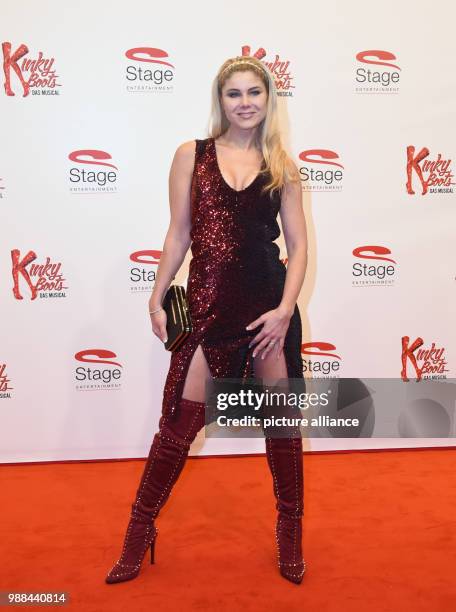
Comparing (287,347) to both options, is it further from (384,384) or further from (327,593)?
(384,384)

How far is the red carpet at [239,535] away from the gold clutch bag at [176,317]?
0.78 m

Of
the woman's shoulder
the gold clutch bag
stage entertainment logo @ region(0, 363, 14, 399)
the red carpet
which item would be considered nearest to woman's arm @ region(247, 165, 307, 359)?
the gold clutch bag

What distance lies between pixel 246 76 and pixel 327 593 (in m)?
1.63

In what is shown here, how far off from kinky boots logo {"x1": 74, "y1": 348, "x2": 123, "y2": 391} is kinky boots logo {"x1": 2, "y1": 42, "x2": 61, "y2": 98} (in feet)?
4.30

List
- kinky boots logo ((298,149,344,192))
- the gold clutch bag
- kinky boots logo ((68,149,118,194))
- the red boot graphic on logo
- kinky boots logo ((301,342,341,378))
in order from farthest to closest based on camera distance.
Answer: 1. kinky boots logo ((301,342,341,378))
2. kinky boots logo ((298,149,344,192))
3. kinky boots logo ((68,149,118,194))
4. the red boot graphic on logo
5. the gold clutch bag

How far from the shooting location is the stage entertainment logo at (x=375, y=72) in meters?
3.24

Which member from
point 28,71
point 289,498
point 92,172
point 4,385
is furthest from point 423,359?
point 28,71

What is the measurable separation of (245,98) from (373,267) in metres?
1.64

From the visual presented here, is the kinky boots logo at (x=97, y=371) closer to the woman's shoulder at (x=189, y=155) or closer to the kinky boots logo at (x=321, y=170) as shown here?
the kinky boots logo at (x=321, y=170)

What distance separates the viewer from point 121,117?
10.4 feet

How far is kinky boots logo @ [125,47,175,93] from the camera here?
10.2ft

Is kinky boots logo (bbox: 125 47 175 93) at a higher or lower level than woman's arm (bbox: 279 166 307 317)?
higher

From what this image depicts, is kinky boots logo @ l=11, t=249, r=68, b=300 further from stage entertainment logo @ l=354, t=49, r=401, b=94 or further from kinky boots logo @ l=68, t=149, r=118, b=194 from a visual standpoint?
stage entertainment logo @ l=354, t=49, r=401, b=94

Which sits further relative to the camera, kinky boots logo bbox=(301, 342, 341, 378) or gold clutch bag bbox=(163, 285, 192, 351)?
kinky boots logo bbox=(301, 342, 341, 378)
